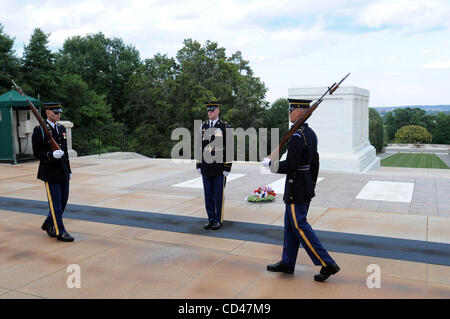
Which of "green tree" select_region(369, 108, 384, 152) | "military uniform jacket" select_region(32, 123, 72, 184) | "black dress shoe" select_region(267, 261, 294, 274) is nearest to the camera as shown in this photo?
"black dress shoe" select_region(267, 261, 294, 274)

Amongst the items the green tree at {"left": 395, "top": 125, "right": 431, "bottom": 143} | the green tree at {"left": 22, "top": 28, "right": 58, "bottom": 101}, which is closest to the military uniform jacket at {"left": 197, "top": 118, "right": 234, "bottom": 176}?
the green tree at {"left": 22, "top": 28, "right": 58, "bottom": 101}

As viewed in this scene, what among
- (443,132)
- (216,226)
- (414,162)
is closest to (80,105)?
(414,162)

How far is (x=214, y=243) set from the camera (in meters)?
5.52

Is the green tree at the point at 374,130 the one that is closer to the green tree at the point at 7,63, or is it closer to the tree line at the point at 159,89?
the tree line at the point at 159,89

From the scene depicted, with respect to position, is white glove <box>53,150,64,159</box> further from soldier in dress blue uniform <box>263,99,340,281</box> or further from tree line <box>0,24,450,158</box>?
tree line <box>0,24,450,158</box>

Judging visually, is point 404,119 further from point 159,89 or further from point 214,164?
point 214,164

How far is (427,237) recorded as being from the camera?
18.7 ft

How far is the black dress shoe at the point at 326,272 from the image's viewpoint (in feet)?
13.5

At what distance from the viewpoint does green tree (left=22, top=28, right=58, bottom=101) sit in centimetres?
3083

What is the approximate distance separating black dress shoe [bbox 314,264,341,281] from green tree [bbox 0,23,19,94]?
2911cm

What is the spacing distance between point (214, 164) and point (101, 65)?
42.6 meters

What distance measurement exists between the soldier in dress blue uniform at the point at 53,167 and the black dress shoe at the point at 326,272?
317cm
